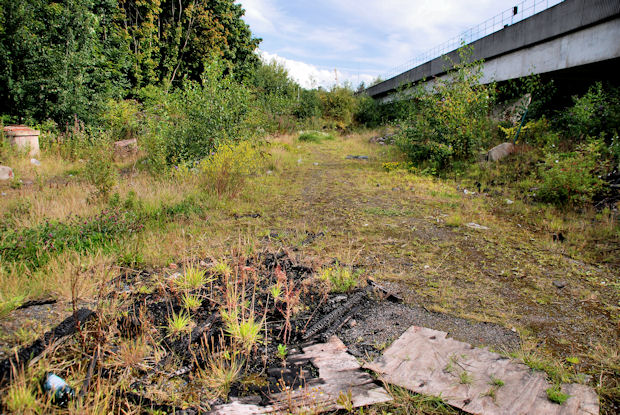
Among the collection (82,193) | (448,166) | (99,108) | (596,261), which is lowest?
(596,261)

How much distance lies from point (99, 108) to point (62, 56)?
1.61m

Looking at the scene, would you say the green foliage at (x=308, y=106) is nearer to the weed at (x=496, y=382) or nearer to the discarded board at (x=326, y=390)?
the discarded board at (x=326, y=390)

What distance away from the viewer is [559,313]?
2.85 metres

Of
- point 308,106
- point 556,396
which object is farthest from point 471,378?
point 308,106

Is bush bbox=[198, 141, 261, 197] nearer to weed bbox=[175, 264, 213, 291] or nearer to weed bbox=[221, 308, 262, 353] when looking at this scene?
weed bbox=[175, 264, 213, 291]

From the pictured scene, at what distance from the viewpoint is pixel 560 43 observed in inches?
329

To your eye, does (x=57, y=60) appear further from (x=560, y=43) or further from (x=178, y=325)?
(x=560, y=43)

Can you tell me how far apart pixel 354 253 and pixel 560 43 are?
8.55 metres

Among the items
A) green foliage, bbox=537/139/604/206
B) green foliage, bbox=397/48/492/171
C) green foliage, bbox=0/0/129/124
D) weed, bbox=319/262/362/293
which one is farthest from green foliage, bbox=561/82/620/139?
green foliage, bbox=0/0/129/124

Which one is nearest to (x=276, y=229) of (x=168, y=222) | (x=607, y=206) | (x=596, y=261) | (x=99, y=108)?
(x=168, y=222)

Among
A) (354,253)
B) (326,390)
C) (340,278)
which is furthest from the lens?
(354,253)

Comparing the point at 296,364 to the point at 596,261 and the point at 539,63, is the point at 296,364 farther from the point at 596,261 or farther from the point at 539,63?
the point at 539,63

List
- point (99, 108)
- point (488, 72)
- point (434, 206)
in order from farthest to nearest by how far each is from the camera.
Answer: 1. point (488, 72)
2. point (99, 108)
3. point (434, 206)

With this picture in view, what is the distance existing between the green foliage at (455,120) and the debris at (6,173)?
382 inches
